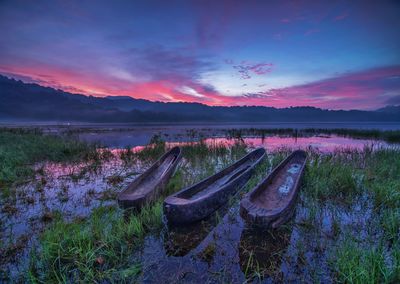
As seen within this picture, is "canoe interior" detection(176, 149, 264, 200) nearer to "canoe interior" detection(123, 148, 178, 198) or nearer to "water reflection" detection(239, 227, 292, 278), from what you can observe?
"canoe interior" detection(123, 148, 178, 198)

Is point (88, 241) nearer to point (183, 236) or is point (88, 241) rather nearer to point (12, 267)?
point (12, 267)

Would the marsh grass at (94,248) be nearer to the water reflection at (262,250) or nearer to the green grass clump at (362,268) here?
the water reflection at (262,250)

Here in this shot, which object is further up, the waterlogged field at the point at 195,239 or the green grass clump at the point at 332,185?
the green grass clump at the point at 332,185

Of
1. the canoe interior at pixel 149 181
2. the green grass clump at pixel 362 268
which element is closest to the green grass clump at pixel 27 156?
the canoe interior at pixel 149 181

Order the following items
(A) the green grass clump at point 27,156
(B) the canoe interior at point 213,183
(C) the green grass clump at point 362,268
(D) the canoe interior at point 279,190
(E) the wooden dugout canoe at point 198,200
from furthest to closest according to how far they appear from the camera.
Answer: (A) the green grass clump at point 27,156 → (B) the canoe interior at point 213,183 → (D) the canoe interior at point 279,190 → (E) the wooden dugout canoe at point 198,200 → (C) the green grass clump at point 362,268

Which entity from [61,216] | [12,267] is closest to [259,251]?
[12,267]

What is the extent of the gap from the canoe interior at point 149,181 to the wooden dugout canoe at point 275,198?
258cm

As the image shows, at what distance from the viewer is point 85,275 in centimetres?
264

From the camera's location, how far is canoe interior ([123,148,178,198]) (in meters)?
Result: 5.17

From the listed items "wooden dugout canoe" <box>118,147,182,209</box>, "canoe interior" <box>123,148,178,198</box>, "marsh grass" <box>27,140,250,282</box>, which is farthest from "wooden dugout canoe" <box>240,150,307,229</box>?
"canoe interior" <box>123,148,178,198</box>

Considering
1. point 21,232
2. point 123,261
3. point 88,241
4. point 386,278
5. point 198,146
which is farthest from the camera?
point 198,146

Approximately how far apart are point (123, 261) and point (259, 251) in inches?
90.4

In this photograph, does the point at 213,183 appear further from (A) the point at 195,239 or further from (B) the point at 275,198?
(A) the point at 195,239

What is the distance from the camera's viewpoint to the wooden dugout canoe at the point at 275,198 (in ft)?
11.5
